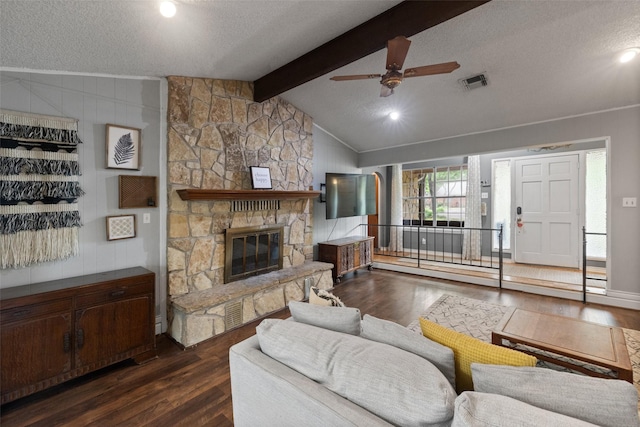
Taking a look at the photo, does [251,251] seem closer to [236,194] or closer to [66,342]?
[236,194]

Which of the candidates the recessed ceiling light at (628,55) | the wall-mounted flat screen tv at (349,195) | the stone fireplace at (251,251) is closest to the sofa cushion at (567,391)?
the stone fireplace at (251,251)

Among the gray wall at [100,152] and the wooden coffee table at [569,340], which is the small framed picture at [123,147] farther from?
the wooden coffee table at [569,340]

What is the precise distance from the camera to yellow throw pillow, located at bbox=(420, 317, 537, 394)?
3.49ft

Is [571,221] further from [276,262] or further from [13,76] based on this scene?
[13,76]

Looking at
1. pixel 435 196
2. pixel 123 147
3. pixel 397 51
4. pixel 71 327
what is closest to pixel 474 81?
pixel 397 51

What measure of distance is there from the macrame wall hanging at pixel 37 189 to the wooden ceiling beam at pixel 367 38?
212 cm

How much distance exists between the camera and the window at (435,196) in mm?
6508

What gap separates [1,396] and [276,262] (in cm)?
274

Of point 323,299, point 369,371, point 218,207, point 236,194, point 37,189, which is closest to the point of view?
point 369,371

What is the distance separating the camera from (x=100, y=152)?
104 inches

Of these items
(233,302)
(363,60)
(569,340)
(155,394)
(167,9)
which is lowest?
(155,394)

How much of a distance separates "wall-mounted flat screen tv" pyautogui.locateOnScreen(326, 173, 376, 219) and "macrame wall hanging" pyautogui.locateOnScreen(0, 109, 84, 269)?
326 centimetres

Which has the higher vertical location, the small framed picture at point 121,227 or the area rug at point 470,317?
the small framed picture at point 121,227

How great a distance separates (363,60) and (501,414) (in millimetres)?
3344
